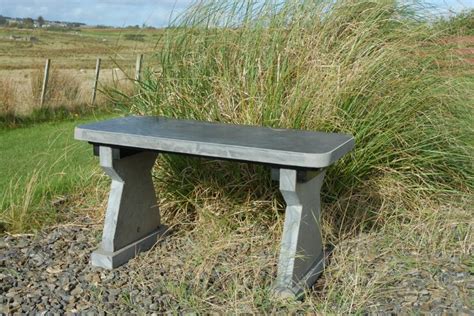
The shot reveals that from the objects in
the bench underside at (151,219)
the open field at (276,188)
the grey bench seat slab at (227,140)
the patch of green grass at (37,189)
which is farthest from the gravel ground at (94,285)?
the grey bench seat slab at (227,140)

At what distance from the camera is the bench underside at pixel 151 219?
2.53 meters

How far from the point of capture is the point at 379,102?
3.42 metres

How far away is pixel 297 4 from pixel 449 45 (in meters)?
1.06

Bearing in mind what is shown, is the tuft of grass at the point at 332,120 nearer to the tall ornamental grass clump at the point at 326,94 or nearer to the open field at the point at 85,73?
the tall ornamental grass clump at the point at 326,94

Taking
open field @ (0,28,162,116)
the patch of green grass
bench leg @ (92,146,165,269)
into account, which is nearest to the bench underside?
bench leg @ (92,146,165,269)

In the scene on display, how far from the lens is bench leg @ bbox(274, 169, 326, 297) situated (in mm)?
2455

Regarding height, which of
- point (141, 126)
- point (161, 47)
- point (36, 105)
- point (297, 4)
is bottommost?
point (36, 105)

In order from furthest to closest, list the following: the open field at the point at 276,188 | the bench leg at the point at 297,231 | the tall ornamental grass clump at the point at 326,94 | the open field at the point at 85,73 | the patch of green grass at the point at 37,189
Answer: the open field at the point at 85,73 < the patch of green grass at the point at 37,189 < the tall ornamental grass clump at the point at 326,94 < the open field at the point at 276,188 < the bench leg at the point at 297,231

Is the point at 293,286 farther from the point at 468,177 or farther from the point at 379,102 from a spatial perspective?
the point at 468,177

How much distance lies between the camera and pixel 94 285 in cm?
270

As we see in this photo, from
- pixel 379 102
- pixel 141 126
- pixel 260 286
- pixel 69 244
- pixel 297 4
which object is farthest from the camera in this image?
pixel 297 4

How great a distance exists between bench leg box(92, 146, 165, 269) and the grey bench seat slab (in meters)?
0.13

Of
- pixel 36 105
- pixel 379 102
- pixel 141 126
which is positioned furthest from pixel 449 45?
pixel 36 105

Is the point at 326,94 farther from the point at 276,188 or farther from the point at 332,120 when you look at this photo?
the point at 276,188
